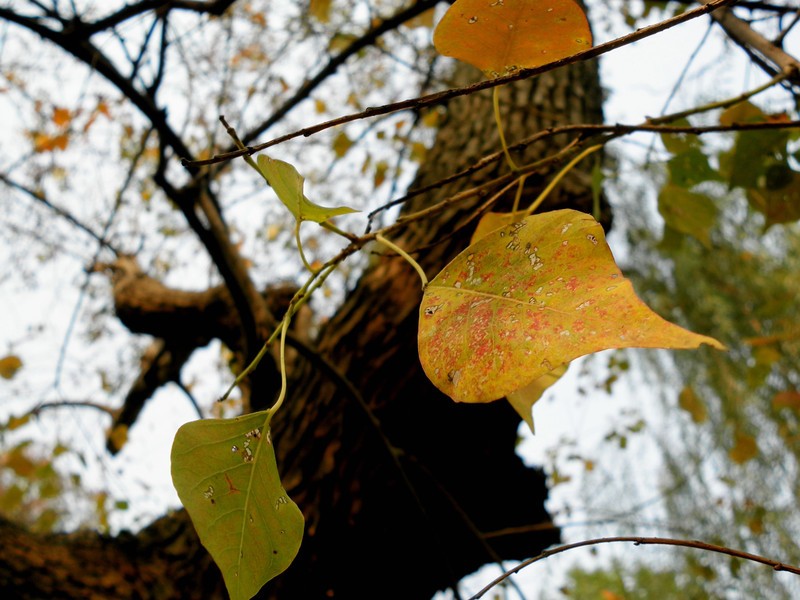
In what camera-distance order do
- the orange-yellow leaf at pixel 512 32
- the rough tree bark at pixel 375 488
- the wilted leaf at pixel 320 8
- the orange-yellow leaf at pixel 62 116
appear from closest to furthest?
the orange-yellow leaf at pixel 512 32 < the rough tree bark at pixel 375 488 < the wilted leaf at pixel 320 8 < the orange-yellow leaf at pixel 62 116

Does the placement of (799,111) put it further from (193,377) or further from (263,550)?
(193,377)

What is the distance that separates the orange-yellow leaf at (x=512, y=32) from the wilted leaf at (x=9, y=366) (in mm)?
1731

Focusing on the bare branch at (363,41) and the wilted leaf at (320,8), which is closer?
the bare branch at (363,41)

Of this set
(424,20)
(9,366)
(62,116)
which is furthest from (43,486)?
(424,20)

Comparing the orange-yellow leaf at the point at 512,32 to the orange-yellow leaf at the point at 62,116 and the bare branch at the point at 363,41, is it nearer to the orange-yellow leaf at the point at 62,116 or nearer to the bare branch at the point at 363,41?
the bare branch at the point at 363,41

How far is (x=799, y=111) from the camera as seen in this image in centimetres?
79

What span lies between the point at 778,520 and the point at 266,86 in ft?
8.87

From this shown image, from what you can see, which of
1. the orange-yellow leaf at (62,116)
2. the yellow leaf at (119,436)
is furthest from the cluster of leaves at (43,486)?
the orange-yellow leaf at (62,116)

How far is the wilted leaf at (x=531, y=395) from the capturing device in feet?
1.44

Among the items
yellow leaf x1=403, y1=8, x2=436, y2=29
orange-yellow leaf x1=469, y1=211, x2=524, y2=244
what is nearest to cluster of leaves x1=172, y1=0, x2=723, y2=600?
Result: orange-yellow leaf x1=469, y1=211, x2=524, y2=244

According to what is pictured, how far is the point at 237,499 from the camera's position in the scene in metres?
0.37

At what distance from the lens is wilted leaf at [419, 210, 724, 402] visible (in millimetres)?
274

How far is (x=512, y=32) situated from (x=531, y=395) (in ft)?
0.87

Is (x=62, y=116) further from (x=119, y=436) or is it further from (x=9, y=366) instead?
(x=119, y=436)
